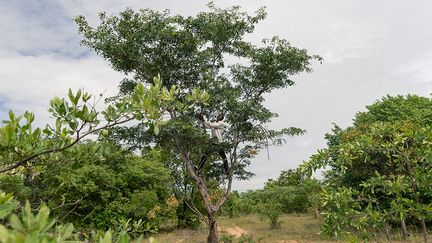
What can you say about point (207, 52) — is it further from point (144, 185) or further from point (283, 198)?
point (283, 198)

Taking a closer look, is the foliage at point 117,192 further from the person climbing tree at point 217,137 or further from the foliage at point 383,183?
the foliage at point 383,183

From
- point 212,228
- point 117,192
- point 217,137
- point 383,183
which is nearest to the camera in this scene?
point 383,183

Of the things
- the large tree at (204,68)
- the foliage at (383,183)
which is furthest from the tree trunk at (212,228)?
the foliage at (383,183)

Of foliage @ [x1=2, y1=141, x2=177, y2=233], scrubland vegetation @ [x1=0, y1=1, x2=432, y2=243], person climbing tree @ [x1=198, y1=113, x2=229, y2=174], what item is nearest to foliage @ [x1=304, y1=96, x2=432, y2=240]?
scrubland vegetation @ [x1=0, y1=1, x2=432, y2=243]

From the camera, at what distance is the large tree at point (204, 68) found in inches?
502

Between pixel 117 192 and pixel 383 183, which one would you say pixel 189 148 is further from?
pixel 383 183

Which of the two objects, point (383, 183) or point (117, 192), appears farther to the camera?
point (117, 192)

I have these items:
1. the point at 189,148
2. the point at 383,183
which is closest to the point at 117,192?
the point at 189,148

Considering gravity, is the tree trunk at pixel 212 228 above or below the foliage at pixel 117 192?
below

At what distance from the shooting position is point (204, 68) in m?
13.9

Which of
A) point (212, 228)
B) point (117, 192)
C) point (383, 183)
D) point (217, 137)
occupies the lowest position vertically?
point (212, 228)

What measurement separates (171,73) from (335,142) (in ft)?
37.6

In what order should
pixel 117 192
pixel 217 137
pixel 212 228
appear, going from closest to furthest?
pixel 217 137 → pixel 212 228 → pixel 117 192

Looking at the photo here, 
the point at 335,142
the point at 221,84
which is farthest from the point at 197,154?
the point at 335,142
